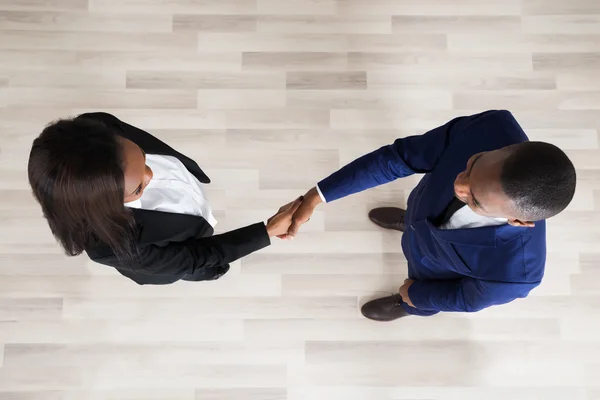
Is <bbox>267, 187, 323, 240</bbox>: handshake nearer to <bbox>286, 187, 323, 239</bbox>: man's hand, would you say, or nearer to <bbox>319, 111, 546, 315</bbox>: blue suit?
<bbox>286, 187, 323, 239</bbox>: man's hand

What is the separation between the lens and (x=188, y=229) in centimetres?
152

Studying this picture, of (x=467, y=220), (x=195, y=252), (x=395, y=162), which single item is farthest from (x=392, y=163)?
(x=195, y=252)

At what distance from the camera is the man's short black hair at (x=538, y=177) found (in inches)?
44.4

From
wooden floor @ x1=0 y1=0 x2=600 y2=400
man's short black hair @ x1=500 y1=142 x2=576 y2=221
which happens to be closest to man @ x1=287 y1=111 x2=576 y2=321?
man's short black hair @ x1=500 y1=142 x2=576 y2=221

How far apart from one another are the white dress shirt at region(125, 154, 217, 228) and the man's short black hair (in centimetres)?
96

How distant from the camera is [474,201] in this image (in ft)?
4.06

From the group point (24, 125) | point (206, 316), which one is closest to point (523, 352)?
point (206, 316)

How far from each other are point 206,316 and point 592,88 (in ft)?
7.27

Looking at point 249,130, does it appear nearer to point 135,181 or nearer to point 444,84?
point 444,84

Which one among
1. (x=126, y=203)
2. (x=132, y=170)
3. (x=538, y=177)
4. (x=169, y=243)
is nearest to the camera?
(x=538, y=177)

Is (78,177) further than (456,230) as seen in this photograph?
No

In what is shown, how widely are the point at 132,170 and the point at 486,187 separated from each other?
88 cm

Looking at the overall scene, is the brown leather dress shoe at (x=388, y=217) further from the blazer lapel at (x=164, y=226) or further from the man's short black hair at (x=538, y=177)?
the man's short black hair at (x=538, y=177)

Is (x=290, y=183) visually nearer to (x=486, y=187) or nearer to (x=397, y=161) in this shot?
Result: (x=397, y=161)
